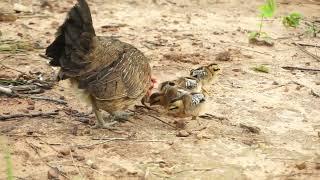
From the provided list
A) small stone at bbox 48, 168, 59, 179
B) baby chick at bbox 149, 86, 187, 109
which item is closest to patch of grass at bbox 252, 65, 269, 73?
baby chick at bbox 149, 86, 187, 109

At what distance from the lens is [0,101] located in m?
5.54

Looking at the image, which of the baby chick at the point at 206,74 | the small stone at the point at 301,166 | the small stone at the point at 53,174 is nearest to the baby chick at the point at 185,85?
the baby chick at the point at 206,74

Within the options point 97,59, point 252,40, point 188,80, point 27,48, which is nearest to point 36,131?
point 97,59

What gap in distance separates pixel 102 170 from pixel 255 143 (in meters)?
1.41

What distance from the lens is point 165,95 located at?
554cm

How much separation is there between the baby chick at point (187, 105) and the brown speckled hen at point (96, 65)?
0.32m

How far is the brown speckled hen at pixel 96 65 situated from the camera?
15.2 feet

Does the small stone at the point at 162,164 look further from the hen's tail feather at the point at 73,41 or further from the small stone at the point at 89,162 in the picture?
the hen's tail feather at the point at 73,41

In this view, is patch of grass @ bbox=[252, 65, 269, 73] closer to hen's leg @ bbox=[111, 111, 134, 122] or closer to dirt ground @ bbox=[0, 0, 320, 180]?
dirt ground @ bbox=[0, 0, 320, 180]

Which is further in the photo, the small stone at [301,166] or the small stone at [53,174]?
the small stone at [301,166]

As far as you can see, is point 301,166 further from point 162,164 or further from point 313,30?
point 313,30

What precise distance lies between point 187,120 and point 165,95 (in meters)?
0.32

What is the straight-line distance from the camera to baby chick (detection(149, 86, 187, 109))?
546cm

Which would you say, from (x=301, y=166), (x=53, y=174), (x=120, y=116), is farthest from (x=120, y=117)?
(x=301, y=166)
